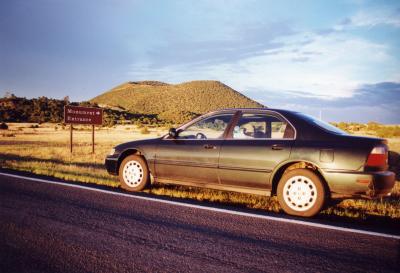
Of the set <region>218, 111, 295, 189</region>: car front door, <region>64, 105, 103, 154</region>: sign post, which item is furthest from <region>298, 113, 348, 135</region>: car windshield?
<region>64, 105, 103, 154</region>: sign post

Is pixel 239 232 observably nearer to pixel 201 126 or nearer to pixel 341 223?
pixel 341 223

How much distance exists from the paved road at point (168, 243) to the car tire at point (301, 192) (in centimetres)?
64

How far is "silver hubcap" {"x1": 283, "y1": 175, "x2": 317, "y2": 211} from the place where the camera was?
5.23 m

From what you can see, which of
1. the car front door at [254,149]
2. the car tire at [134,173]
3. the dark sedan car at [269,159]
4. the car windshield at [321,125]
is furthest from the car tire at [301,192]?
the car tire at [134,173]

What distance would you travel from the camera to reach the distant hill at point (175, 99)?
264ft

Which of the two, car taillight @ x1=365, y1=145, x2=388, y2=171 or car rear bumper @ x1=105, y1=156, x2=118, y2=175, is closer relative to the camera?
car taillight @ x1=365, y1=145, x2=388, y2=171

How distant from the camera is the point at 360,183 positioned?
4926 millimetres

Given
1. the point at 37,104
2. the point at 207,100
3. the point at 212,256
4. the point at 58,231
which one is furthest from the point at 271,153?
the point at 207,100

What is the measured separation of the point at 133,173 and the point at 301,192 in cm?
347

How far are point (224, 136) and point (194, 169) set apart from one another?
821mm

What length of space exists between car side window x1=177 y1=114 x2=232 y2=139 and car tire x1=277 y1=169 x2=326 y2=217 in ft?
4.91

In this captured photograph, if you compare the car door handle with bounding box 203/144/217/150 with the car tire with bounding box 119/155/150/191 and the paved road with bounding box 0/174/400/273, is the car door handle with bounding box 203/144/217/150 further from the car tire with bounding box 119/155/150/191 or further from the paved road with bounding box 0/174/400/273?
the car tire with bounding box 119/155/150/191

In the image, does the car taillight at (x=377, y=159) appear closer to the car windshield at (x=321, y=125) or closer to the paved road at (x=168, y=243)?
the car windshield at (x=321, y=125)

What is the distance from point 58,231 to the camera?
4207 millimetres
